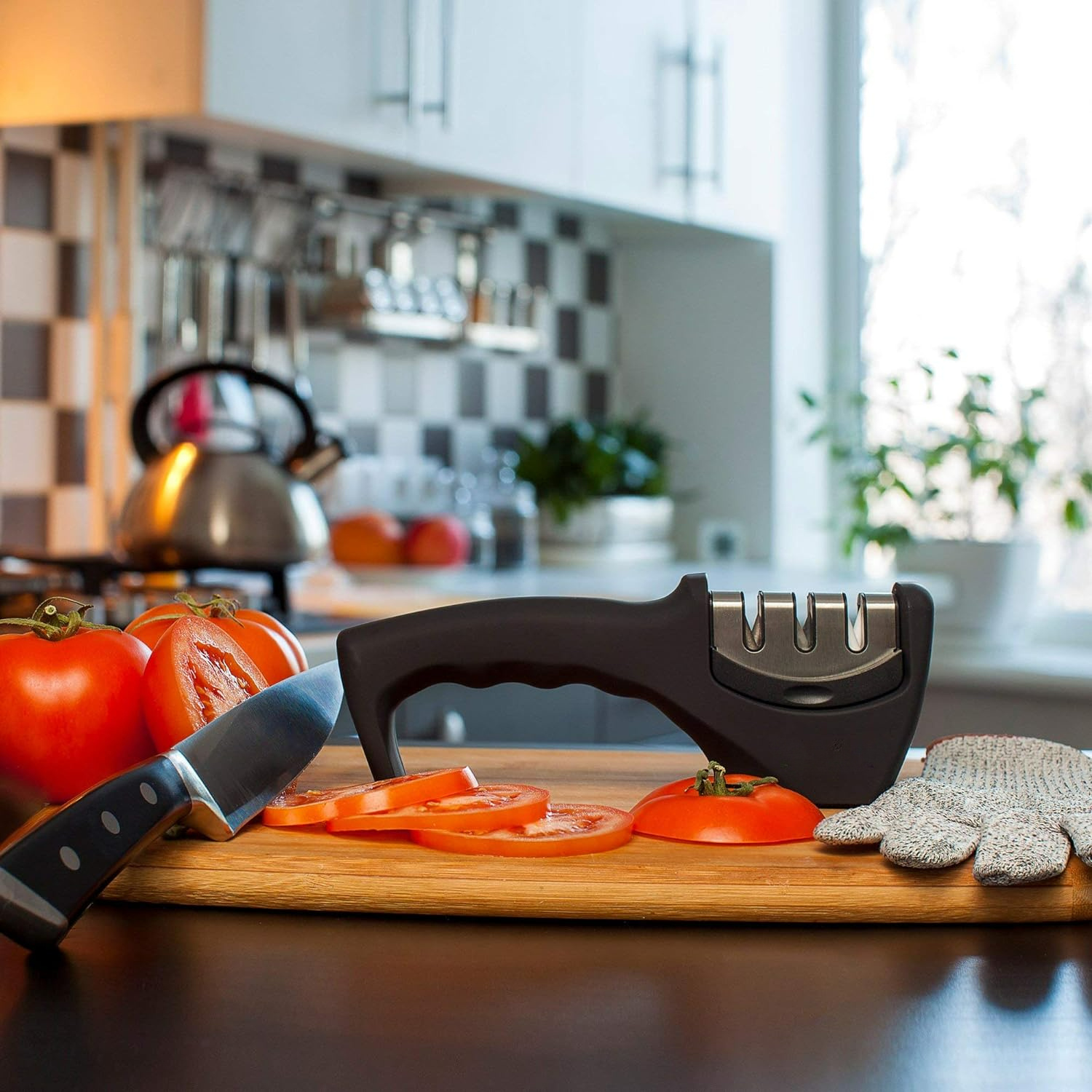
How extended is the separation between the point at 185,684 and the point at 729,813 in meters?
0.24

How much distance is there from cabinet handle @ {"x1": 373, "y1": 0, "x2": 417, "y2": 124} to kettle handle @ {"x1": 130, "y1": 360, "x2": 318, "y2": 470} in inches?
26.7

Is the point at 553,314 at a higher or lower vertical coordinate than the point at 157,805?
higher

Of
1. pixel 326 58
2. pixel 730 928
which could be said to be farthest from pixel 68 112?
pixel 730 928

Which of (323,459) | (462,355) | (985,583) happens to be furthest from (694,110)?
(323,459)

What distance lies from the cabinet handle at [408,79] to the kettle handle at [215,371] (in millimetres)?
677

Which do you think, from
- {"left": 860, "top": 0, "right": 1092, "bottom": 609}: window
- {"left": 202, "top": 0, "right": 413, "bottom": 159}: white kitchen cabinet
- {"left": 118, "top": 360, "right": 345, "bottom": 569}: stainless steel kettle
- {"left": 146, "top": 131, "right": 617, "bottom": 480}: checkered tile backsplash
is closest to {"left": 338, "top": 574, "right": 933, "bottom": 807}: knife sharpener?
{"left": 118, "top": 360, "right": 345, "bottom": 569}: stainless steel kettle

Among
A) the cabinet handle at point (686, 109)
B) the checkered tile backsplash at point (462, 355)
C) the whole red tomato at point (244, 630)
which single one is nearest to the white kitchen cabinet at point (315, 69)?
the checkered tile backsplash at point (462, 355)

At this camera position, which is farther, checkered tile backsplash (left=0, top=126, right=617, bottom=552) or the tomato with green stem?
checkered tile backsplash (left=0, top=126, right=617, bottom=552)

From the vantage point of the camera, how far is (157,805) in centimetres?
50

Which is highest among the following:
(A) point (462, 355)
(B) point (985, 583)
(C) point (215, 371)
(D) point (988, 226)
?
(D) point (988, 226)

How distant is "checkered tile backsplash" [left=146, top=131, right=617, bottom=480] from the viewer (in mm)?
2562

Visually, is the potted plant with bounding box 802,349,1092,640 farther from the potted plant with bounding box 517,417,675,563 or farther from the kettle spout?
the kettle spout

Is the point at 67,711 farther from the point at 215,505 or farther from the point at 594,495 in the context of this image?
the point at 594,495

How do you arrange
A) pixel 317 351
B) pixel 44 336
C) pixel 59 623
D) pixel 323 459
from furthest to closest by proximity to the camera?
pixel 317 351 < pixel 44 336 < pixel 323 459 < pixel 59 623
